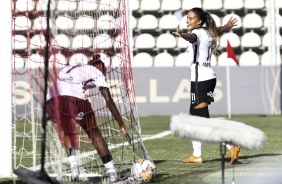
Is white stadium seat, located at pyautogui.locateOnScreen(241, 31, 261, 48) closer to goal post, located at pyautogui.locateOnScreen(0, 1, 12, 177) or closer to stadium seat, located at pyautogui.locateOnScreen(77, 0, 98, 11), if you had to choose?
stadium seat, located at pyautogui.locateOnScreen(77, 0, 98, 11)

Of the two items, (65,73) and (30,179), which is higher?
(65,73)

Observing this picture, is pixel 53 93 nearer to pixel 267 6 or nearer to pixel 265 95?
pixel 265 95

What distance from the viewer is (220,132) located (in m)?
5.86

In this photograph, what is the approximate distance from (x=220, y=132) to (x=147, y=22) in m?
19.9

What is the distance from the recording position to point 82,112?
7.86 meters

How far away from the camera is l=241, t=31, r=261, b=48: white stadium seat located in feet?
83.5

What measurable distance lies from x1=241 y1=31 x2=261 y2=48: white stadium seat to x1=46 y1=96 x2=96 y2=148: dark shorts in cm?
1788

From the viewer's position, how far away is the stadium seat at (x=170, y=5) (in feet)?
84.8

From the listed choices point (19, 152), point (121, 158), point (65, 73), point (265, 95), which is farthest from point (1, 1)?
point (265, 95)

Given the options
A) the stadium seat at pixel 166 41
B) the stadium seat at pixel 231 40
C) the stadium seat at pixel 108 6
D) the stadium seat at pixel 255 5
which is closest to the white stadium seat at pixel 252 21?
the stadium seat at pixel 255 5

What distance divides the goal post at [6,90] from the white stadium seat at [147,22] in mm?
17178

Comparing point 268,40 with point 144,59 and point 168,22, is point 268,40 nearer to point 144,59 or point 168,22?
point 168,22

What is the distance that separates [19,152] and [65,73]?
3.81 m

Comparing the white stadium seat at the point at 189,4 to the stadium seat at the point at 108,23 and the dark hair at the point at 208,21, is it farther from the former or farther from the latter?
the dark hair at the point at 208,21
